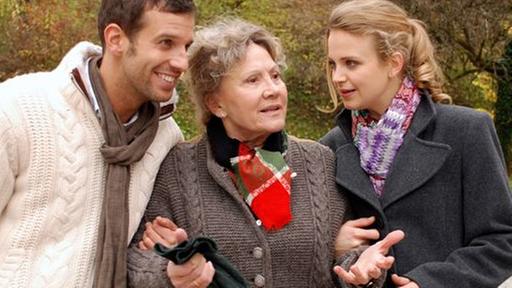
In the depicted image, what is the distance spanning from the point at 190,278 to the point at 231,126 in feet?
2.38

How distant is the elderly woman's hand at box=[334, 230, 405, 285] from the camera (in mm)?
2936

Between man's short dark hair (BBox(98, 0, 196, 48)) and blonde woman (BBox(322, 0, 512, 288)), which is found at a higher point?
man's short dark hair (BBox(98, 0, 196, 48))

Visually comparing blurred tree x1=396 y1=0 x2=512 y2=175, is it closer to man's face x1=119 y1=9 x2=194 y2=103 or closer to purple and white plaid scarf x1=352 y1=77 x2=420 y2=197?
purple and white plaid scarf x1=352 y1=77 x2=420 y2=197

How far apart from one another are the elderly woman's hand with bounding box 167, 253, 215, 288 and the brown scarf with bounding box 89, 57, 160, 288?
249mm

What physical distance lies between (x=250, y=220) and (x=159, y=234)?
0.35 m

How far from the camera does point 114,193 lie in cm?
301

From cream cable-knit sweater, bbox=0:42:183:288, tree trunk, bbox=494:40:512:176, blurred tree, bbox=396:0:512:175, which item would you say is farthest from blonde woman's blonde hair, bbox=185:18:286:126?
tree trunk, bbox=494:40:512:176

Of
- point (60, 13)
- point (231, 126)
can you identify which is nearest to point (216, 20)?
point (231, 126)

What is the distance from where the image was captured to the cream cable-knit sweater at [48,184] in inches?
115

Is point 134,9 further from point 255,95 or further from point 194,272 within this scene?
point 194,272

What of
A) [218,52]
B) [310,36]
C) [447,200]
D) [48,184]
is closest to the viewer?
[48,184]

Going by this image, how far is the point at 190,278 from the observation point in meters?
2.85

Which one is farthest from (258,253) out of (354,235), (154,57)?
(154,57)

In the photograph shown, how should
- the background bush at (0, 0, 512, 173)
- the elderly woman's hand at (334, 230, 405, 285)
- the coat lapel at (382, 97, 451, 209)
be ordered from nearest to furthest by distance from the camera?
the elderly woman's hand at (334, 230, 405, 285)
the coat lapel at (382, 97, 451, 209)
the background bush at (0, 0, 512, 173)
